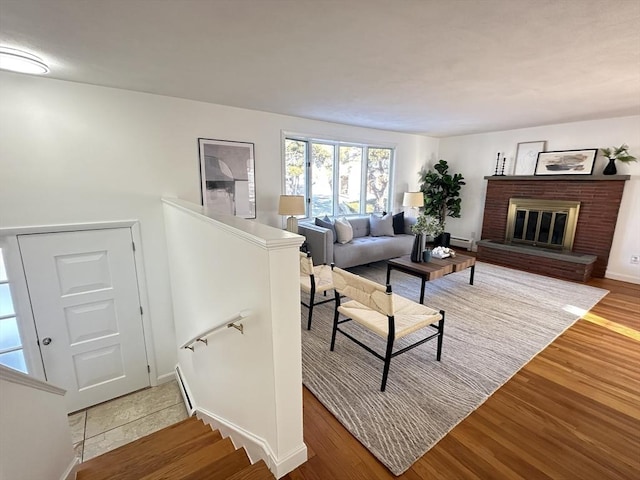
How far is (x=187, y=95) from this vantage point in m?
3.06

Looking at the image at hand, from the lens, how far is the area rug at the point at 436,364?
6.29 ft

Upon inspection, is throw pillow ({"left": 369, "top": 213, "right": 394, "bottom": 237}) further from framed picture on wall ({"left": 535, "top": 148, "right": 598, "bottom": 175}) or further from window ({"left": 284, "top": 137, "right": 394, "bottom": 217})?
framed picture on wall ({"left": 535, "top": 148, "right": 598, "bottom": 175})

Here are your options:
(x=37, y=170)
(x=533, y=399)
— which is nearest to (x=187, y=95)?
(x=37, y=170)

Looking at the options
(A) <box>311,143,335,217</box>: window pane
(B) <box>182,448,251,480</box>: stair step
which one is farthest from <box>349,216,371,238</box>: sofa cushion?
(B) <box>182,448,251,480</box>: stair step

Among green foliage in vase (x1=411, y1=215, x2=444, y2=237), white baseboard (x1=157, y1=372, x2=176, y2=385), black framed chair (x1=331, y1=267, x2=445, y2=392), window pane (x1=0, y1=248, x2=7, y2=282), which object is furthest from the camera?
green foliage in vase (x1=411, y1=215, x2=444, y2=237)

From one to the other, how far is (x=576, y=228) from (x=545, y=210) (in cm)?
53

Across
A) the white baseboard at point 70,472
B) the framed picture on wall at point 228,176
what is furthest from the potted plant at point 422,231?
the white baseboard at point 70,472

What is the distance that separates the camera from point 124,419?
2740 millimetres

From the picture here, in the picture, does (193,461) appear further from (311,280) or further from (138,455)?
(311,280)

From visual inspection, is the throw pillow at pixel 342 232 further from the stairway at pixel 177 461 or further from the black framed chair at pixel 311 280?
the stairway at pixel 177 461

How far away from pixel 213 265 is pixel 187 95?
2178 millimetres

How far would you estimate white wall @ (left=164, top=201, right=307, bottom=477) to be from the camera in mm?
1306

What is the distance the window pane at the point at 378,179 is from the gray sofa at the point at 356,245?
60 centimetres

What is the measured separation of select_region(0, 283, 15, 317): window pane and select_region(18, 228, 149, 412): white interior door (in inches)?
5.2
